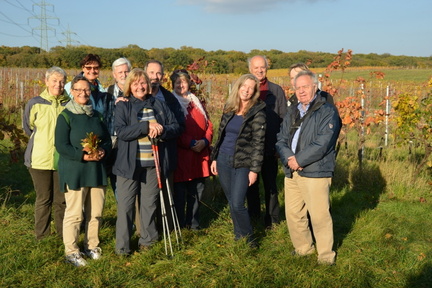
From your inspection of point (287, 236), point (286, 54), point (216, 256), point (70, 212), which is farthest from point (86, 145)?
point (286, 54)

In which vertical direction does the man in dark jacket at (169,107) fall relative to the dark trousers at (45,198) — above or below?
above

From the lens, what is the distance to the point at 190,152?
5.14m

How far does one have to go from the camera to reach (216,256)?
4.36 m

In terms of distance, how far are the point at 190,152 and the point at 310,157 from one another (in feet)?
5.40

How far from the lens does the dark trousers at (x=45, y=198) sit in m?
4.59

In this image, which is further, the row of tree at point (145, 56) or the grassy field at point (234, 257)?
the row of tree at point (145, 56)

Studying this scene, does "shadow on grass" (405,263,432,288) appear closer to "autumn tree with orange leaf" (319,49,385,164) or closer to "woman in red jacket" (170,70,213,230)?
"woman in red jacket" (170,70,213,230)

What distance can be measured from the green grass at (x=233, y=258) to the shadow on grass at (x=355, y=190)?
0.04 meters

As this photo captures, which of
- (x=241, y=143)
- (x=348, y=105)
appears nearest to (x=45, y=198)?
(x=241, y=143)

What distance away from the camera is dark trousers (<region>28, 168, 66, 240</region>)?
181 inches

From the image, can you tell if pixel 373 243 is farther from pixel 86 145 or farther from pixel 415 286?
Answer: pixel 86 145

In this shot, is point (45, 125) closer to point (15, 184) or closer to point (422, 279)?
point (15, 184)

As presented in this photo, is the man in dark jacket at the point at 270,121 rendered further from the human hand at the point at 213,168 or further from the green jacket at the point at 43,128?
the green jacket at the point at 43,128

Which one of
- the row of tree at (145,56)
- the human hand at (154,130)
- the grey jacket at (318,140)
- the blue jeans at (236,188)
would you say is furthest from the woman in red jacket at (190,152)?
the row of tree at (145,56)
